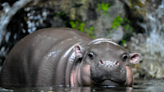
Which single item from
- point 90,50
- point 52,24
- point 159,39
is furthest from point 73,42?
point 159,39

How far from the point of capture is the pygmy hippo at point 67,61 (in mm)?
3660

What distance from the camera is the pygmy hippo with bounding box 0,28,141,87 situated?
3.66 meters

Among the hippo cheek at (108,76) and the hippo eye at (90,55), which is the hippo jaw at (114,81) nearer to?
the hippo cheek at (108,76)

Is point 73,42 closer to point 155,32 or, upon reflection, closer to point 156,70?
point 156,70

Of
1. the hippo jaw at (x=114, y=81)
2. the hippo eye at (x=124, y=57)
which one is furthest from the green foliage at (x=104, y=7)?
the hippo jaw at (x=114, y=81)

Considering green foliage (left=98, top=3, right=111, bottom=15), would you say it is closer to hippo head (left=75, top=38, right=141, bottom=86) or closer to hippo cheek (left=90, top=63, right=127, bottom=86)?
hippo head (left=75, top=38, right=141, bottom=86)

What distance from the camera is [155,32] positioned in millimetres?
8789

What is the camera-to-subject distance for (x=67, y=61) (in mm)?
4570

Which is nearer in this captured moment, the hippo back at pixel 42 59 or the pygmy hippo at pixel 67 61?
the pygmy hippo at pixel 67 61

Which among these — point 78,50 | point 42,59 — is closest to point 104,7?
point 42,59

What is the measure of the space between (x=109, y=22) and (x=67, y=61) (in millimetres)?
4510

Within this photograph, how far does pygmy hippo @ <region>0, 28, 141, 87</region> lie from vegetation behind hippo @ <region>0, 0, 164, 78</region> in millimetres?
2640

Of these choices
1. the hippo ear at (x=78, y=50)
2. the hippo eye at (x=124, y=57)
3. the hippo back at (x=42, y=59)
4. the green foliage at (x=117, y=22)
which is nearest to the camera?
the hippo eye at (x=124, y=57)

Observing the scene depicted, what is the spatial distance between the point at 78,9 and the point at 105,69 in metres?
5.33
